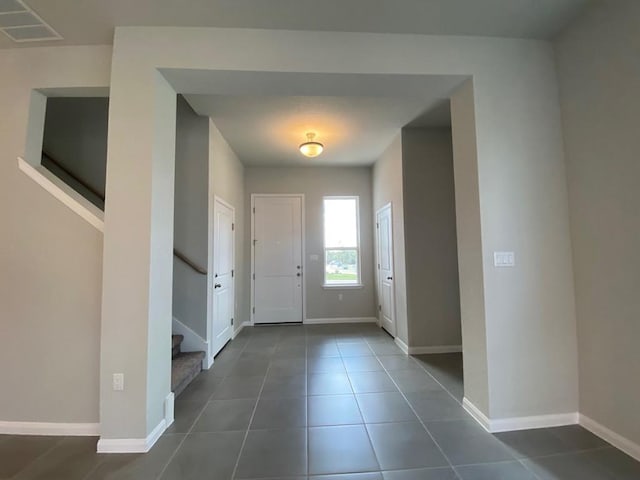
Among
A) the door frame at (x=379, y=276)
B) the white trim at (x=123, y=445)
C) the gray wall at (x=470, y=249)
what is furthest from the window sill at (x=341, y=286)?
the white trim at (x=123, y=445)

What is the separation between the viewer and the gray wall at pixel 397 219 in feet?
12.7

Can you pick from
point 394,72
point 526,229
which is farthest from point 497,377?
point 394,72

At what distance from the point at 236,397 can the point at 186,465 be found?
0.85 metres

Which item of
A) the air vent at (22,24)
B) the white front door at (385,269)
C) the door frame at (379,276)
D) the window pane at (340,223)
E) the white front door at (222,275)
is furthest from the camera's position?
the window pane at (340,223)

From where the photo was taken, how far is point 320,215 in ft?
18.0

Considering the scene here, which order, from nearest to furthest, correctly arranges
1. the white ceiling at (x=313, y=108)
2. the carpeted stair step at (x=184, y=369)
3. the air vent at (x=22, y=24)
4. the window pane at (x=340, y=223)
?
the air vent at (x=22, y=24)
the white ceiling at (x=313, y=108)
the carpeted stair step at (x=184, y=369)
the window pane at (x=340, y=223)

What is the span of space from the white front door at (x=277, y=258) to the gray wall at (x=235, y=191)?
0.20 metres

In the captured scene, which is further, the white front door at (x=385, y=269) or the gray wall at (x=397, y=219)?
the white front door at (x=385, y=269)

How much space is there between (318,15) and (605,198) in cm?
225

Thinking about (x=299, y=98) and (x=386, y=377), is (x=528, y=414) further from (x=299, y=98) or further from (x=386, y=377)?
(x=299, y=98)

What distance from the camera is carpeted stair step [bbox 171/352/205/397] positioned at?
2.64 m

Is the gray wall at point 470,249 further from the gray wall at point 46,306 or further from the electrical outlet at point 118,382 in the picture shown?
the gray wall at point 46,306

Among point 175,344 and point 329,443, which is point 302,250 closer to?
point 175,344

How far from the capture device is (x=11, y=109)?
222 cm
